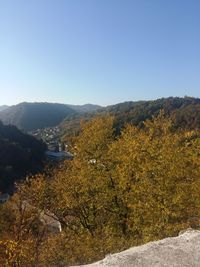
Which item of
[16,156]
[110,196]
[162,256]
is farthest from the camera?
[16,156]

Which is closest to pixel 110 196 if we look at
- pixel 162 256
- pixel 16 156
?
pixel 162 256

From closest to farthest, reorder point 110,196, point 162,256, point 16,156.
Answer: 1. point 162,256
2. point 110,196
3. point 16,156

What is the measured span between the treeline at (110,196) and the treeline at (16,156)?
8239 cm

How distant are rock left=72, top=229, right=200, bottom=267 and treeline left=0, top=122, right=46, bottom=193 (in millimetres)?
104217

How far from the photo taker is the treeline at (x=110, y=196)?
870 inches

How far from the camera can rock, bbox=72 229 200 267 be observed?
397 inches

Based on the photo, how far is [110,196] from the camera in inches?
1194

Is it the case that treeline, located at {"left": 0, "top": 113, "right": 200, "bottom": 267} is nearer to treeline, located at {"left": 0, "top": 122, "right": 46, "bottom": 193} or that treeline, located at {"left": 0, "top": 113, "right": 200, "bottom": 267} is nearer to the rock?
the rock

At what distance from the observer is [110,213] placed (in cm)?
3080

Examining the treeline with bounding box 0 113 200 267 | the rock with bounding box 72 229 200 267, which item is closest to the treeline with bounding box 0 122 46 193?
the treeline with bounding box 0 113 200 267

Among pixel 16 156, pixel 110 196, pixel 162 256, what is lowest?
pixel 16 156

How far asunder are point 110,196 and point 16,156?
351ft

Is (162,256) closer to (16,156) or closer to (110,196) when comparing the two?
(110,196)

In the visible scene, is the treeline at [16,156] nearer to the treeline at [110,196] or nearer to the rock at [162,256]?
the treeline at [110,196]
